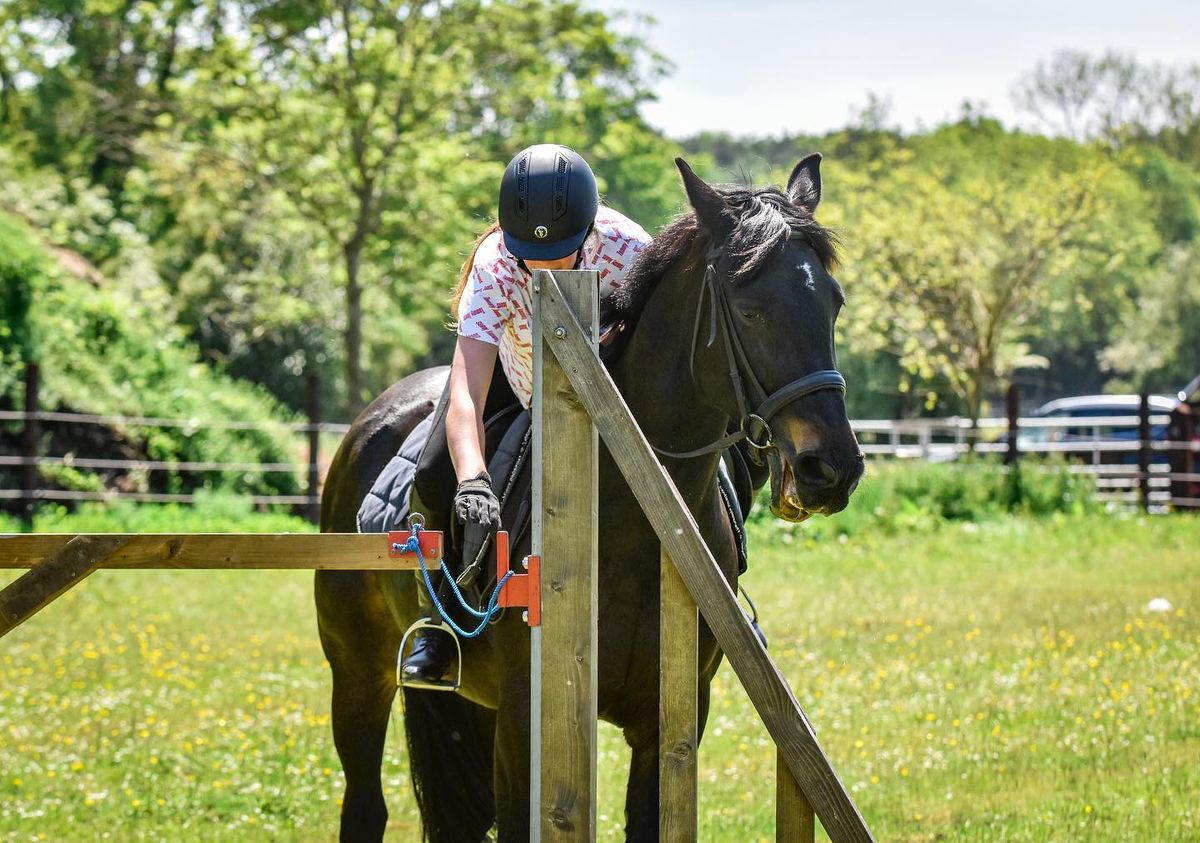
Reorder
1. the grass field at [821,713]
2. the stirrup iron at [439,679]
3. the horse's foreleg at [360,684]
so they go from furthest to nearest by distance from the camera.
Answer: the grass field at [821,713]
the horse's foreleg at [360,684]
the stirrup iron at [439,679]

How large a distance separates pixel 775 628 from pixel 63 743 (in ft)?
18.6

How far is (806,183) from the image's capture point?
376 centimetres

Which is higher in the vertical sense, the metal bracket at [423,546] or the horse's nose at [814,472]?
the horse's nose at [814,472]

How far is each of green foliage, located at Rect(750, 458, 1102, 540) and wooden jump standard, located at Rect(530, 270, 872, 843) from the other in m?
14.5

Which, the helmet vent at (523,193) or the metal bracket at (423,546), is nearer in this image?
the metal bracket at (423,546)

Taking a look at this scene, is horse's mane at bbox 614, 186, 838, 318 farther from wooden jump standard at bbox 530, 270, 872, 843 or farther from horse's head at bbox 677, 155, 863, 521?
wooden jump standard at bbox 530, 270, 872, 843

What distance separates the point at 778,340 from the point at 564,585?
822 millimetres

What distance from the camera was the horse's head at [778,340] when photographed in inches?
123

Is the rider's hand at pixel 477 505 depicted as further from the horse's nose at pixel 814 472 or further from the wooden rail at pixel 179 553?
the horse's nose at pixel 814 472

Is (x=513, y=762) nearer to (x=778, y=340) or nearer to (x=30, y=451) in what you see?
(x=778, y=340)

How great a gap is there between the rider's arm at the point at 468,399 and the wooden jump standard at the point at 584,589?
56cm

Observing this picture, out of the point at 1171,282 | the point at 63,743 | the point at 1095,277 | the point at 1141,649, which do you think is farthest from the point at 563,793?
the point at 1095,277

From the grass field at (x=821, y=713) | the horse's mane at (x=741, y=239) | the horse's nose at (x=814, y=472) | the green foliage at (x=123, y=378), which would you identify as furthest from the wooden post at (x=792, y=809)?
the green foliage at (x=123, y=378)

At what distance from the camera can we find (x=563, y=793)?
10.1ft
